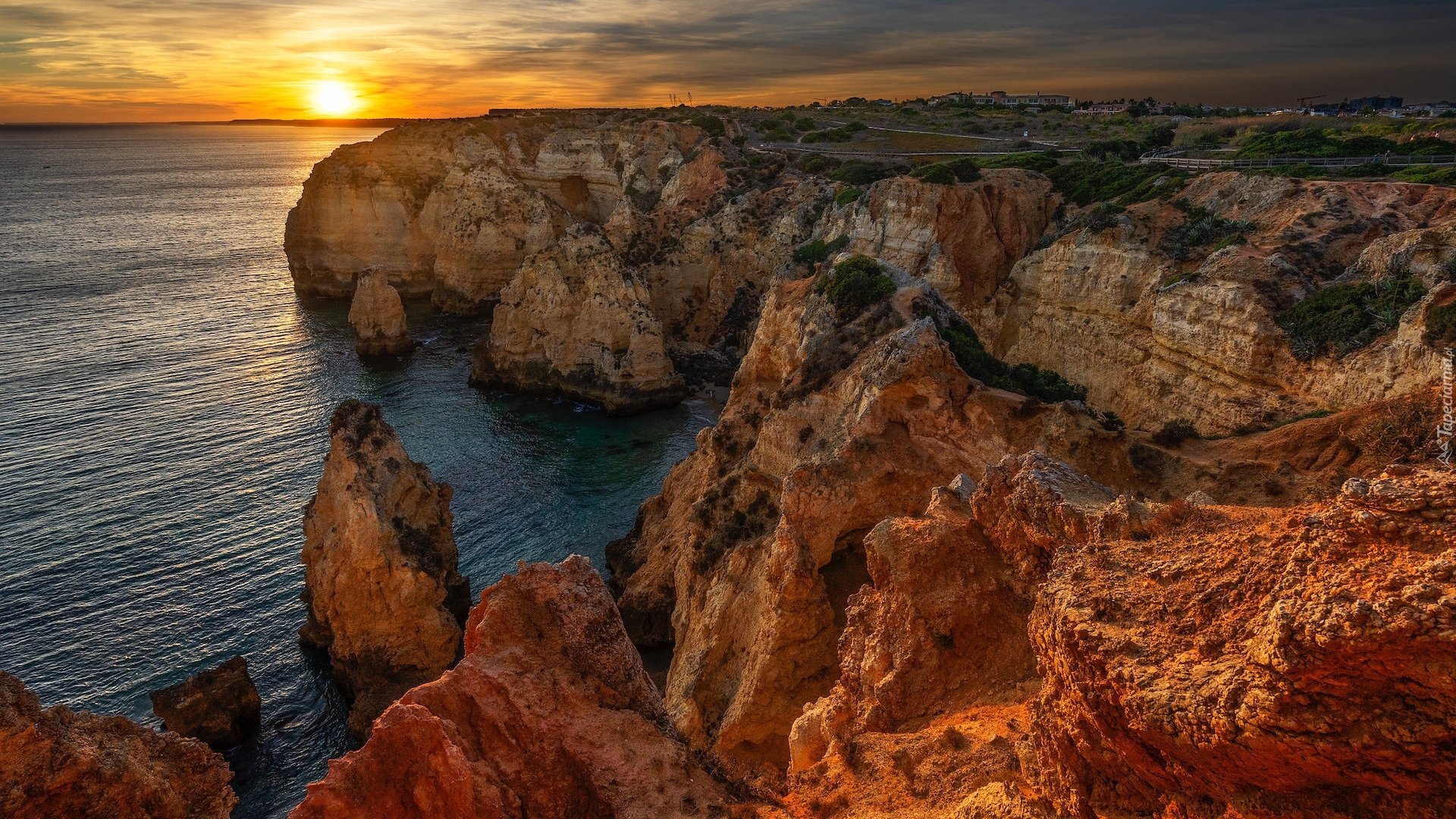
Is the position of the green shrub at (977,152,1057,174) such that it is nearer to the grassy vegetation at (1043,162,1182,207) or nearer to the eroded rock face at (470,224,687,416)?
the grassy vegetation at (1043,162,1182,207)

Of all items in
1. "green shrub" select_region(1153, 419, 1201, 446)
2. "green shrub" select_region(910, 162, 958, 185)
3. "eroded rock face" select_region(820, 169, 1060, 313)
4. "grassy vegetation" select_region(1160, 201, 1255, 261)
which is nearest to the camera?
"green shrub" select_region(1153, 419, 1201, 446)

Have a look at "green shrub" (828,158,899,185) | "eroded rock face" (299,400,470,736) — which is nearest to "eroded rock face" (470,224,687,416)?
"green shrub" (828,158,899,185)

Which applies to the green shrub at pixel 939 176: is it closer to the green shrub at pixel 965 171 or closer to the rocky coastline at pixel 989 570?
the green shrub at pixel 965 171

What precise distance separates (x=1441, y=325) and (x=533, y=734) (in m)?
25.9

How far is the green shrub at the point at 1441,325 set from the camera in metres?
22.0

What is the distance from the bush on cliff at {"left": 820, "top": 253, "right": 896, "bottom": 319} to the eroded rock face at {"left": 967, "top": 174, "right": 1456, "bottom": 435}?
1088 centimetres

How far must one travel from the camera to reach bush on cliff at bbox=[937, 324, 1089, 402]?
2509 centimetres

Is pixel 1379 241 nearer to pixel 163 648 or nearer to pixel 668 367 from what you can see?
pixel 668 367

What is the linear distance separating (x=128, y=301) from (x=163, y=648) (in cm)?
6504

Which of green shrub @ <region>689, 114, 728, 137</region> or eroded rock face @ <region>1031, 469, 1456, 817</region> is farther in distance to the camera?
green shrub @ <region>689, 114, 728, 137</region>

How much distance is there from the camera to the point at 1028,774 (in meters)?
9.47

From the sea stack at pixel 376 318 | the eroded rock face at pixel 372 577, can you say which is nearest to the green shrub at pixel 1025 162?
the eroded rock face at pixel 372 577

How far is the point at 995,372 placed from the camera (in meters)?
26.0

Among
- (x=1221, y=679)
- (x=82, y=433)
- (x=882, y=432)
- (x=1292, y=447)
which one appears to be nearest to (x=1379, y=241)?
(x=1292, y=447)
